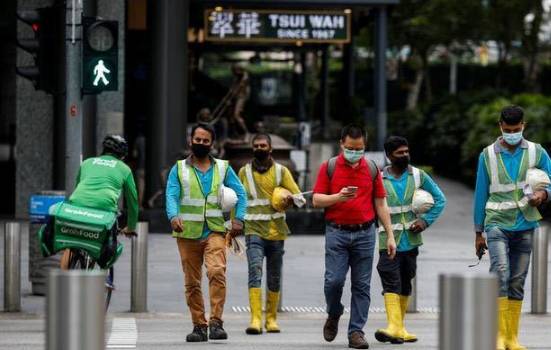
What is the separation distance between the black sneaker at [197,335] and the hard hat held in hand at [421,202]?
2.01 metres

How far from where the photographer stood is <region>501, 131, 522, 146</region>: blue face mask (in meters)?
11.1

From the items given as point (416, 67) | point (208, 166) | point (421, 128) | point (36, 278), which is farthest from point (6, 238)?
point (416, 67)

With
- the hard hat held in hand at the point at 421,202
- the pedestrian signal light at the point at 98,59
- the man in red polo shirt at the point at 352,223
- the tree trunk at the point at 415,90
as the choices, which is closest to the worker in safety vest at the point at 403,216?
the hard hat held in hand at the point at 421,202

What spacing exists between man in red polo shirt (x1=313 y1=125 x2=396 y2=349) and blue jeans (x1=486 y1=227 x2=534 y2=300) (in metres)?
1.00

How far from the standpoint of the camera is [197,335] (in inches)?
475

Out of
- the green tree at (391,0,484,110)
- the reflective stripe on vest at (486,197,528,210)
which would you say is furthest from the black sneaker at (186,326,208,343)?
the green tree at (391,0,484,110)

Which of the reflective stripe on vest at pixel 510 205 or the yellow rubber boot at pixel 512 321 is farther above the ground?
the reflective stripe on vest at pixel 510 205

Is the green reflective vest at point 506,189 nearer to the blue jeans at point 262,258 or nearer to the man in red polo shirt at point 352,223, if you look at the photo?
the man in red polo shirt at point 352,223

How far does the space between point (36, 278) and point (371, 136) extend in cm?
1364

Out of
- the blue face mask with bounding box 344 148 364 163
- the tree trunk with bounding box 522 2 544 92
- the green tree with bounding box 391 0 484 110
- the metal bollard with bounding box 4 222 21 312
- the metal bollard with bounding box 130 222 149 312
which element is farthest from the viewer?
the green tree with bounding box 391 0 484 110

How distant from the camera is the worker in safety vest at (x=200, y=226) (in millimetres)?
12117

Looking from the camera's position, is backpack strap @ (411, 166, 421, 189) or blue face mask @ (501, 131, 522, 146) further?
backpack strap @ (411, 166, 421, 189)

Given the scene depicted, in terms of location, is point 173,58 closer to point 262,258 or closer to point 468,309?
point 262,258

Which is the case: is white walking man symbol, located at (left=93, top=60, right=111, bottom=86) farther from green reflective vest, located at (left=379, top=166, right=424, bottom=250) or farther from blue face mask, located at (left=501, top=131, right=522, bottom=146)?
blue face mask, located at (left=501, top=131, right=522, bottom=146)
